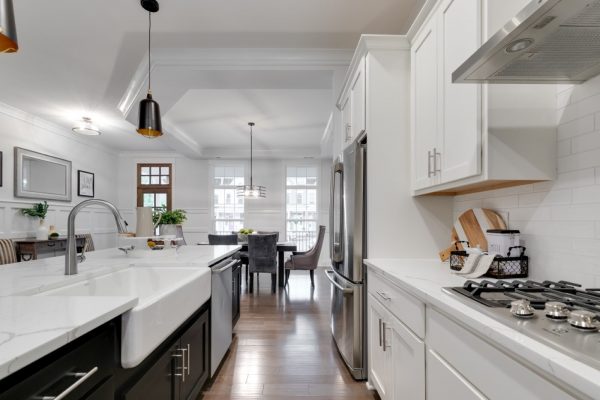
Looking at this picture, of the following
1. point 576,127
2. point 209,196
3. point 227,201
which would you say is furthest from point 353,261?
point 209,196

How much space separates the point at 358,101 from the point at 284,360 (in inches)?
83.4

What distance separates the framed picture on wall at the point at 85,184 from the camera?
5.82 m

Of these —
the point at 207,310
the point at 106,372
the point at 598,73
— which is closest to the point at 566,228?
the point at 598,73

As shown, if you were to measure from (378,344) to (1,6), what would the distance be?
2.17 meters

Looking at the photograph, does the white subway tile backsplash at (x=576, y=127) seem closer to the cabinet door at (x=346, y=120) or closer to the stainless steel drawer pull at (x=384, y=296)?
the stainless steel drawer pull at (x=384, y=296)

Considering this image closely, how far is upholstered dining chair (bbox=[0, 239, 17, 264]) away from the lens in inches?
153

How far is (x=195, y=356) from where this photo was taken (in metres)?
1.80

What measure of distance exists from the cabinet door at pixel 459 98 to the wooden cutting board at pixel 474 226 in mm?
397

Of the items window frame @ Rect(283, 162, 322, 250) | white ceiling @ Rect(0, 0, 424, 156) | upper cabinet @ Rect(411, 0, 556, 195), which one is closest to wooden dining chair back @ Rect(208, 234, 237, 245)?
white ceiling @ Rect(0, 0, 424, 156)

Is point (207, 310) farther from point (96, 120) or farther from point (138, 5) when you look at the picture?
point (96, 120)

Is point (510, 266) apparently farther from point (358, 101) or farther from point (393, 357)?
point (358, 101)

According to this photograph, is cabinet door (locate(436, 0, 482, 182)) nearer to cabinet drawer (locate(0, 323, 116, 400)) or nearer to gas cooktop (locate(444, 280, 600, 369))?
gas cooktop (locate(444, 280, 600, 369))

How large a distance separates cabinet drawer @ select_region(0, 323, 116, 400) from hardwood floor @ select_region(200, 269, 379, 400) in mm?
1348

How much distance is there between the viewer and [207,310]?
201 cm
